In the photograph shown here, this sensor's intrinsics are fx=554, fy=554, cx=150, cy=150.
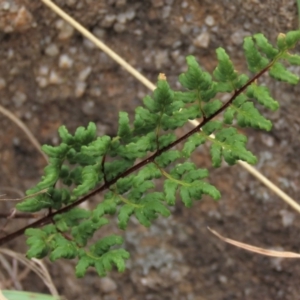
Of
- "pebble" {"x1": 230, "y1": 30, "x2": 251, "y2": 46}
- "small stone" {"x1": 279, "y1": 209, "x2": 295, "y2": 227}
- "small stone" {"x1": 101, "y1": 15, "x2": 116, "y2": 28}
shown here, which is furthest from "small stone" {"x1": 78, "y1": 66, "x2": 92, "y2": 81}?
"small stone" {"x1": 279, "y1": 209, "x2": 295, "y2": 227}

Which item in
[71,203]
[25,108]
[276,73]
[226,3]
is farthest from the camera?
[25,108]

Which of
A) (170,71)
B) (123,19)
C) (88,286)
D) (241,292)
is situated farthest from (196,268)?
(123,19)

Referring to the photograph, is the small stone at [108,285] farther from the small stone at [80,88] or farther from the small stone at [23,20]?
the small stone at [23,20]

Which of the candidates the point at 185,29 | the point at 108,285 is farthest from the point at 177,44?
the point at 108,285

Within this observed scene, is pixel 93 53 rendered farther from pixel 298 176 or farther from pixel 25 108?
pixel 298 176

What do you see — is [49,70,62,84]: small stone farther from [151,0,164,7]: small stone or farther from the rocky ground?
[151,0,164,7]: small stone

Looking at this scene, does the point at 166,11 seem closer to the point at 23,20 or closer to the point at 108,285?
the point at 23,20
